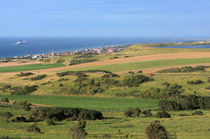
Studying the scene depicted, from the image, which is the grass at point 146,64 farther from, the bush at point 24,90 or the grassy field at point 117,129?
the grassy field at point 117,129

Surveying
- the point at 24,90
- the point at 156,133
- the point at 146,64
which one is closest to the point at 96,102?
the point at 24,90

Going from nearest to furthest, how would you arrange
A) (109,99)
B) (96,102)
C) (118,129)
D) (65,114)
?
(118,129) → (65,114) → (96,102) → (109,99)

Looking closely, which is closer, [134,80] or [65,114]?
[65,114]

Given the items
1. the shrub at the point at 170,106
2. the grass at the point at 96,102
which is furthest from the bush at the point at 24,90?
the shrub at the point at 170,106

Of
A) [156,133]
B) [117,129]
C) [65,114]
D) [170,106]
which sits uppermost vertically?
[156,133]

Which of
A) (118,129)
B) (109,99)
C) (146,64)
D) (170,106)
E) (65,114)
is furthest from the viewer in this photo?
(146,64)

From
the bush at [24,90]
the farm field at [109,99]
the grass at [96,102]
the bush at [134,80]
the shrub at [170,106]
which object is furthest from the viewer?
the bush at [24,90]

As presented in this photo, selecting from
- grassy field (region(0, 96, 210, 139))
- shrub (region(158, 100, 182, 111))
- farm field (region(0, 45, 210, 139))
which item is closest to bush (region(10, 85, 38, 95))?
farm field (region(0, 45, 210, 139))

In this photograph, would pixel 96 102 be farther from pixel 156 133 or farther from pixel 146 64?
pixel 146 64

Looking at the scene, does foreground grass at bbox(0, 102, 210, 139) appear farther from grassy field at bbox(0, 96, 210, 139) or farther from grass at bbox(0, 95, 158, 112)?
grass at bbox(0, 95, 158, 112)
